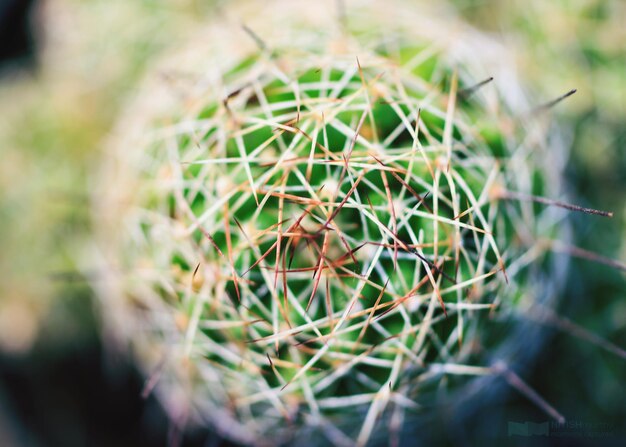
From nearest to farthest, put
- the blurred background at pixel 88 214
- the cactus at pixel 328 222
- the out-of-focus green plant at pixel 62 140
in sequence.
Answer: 1. the cactus at pixel 328 222
2. the blurred background at pixel 88 214
3. the out-of-focus green plant at pixel 62 140

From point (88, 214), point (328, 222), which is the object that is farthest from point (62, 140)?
point (328, 222)

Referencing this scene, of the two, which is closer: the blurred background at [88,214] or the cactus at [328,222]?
the cactus at [328,222]

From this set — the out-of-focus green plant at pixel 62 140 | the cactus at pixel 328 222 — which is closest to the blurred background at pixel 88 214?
the out-of-focus green plant at pixel 62 140

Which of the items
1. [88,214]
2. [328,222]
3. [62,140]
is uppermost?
[328,222]

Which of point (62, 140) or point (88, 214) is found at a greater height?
point (62, 140)

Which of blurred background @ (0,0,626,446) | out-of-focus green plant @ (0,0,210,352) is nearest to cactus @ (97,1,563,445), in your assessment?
blurred background @ (0,0,626,446)

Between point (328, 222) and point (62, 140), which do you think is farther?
point (62, 140)

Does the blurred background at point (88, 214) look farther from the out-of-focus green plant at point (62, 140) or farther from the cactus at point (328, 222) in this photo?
the cactus at point (328, 222)

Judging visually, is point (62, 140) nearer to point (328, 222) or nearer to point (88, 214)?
point (88, 214)
